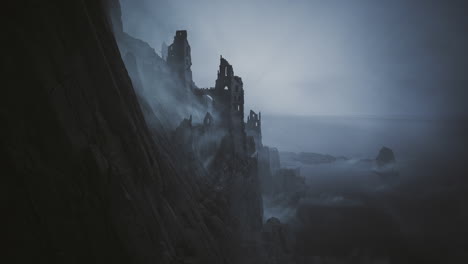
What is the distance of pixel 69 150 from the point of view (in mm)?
9344

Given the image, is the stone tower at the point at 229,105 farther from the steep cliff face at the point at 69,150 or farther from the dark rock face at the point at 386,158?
the dark rock face at the point at 386,158

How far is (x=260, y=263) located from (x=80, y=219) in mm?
33307

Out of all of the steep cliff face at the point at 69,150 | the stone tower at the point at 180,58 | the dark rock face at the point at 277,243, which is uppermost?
the stone tower at the point at 180,58

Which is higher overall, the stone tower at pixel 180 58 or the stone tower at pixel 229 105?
the stone tower at pixel 180 58

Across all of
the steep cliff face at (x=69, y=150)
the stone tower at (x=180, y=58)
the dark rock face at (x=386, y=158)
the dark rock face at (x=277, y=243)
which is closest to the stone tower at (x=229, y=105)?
the stone tower at (x=180, y=58)

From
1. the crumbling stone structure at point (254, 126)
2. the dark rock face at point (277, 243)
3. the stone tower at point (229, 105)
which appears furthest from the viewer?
the crumbling stone structure at point (254, 126)

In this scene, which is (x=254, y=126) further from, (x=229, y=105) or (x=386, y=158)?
(x=386, y=158)

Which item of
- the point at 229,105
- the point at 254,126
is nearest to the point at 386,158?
the point at 254,126

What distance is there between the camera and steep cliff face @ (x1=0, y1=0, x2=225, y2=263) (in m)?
8.48

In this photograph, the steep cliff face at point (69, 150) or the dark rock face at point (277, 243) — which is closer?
the steep cliff face at point (69, 150)

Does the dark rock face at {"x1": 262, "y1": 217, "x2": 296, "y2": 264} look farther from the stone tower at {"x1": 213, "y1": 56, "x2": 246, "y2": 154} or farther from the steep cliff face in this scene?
the steep cliff face

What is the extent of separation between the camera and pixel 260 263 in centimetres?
3297

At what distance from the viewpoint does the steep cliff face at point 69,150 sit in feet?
27.8

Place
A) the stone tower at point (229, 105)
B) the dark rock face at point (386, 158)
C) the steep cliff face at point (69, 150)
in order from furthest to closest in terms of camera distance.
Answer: the dark rock face at point (386, 158), the stone tower at point (229, 105), the steep cliff face at point (69, 150)
